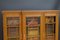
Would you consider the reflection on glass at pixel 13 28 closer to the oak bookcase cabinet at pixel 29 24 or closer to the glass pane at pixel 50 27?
the oak bookcase cabinet at pixel 29 24

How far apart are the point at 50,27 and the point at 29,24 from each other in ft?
1.87

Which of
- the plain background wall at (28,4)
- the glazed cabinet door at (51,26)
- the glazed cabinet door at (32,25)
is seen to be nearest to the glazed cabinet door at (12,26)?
the glazed cabinet door at (32,25)

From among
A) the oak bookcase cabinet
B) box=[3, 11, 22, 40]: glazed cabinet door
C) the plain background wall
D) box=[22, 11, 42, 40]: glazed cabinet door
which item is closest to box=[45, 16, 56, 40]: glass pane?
the oak bookcase cabinet

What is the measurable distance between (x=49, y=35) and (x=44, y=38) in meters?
0.17

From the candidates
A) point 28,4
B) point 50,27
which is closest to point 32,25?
point 50,27

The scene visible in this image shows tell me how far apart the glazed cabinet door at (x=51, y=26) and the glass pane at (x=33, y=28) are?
24cm

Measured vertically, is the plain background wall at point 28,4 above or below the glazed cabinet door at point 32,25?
above

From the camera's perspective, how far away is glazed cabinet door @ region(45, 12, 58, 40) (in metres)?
3.36

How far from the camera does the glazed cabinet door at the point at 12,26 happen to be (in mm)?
3246

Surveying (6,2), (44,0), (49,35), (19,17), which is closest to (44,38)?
(49,35)

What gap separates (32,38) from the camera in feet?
11.1

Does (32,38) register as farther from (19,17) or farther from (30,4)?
(30,4)

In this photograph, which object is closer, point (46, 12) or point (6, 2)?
point (46, 12)

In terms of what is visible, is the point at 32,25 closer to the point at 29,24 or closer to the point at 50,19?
the point at 29,24
